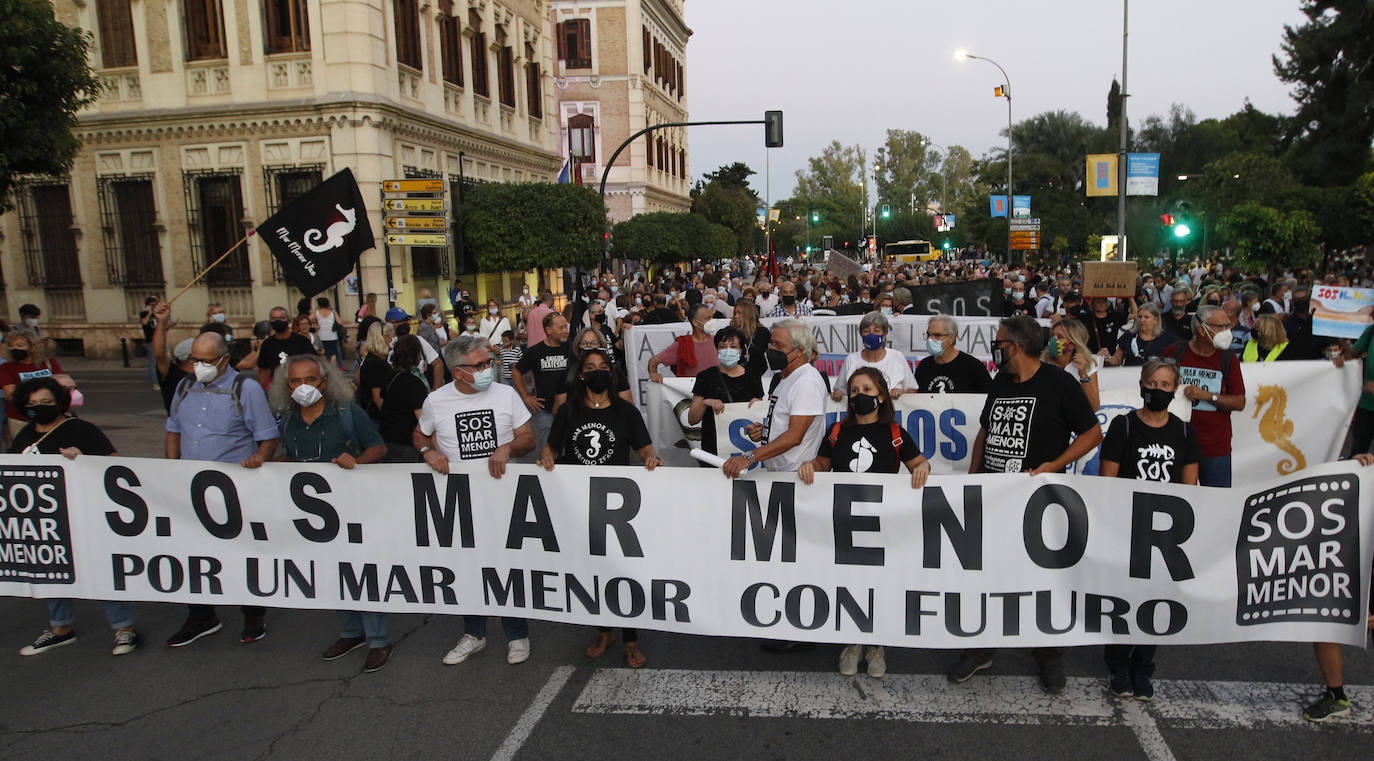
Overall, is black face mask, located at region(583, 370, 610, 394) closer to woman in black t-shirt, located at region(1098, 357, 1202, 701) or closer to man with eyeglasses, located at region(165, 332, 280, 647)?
man with eyeglasses, located at region(165, 332, 280, 647)

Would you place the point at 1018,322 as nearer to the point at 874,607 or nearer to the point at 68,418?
the point at 874,607

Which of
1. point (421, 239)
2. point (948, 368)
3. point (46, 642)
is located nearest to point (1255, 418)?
point (948, 368)

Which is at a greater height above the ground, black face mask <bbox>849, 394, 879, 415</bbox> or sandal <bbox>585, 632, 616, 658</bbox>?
black face mask <bbox>849, 394, 879, 415</bbox>

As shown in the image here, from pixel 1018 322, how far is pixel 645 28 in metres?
45.7

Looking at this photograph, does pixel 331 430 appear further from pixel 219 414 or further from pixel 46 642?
pixel 46 642

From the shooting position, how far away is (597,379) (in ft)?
16.7

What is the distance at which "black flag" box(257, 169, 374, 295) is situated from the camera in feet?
30.9

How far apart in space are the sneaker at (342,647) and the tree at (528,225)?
60.1ft

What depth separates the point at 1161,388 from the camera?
180 inches

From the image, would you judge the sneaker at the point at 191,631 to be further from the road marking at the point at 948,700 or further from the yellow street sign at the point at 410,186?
the yellow street sign at the point at 410,186

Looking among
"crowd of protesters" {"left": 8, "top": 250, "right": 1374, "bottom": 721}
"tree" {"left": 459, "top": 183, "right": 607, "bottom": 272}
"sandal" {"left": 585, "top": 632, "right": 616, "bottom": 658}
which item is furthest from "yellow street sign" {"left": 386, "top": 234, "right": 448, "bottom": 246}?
"sandal" {"left": 585, "top": 632, "right": 616, "bottom": 658}

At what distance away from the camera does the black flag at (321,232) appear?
9414mm

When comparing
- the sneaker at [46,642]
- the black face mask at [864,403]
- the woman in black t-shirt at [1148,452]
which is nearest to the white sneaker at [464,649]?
the sneaker at [46,642]

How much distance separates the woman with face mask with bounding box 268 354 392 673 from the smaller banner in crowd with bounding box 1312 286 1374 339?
6.94 m
